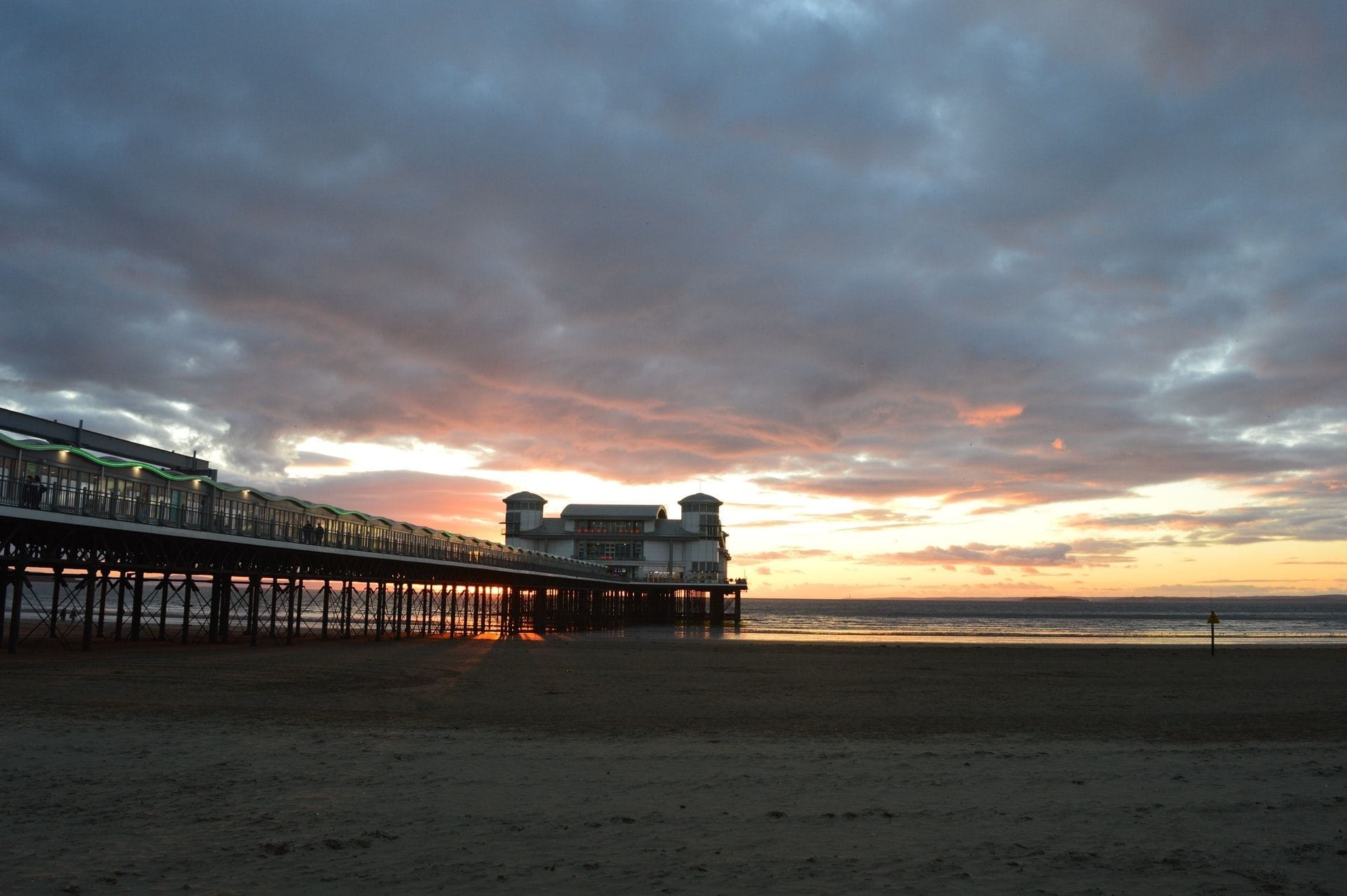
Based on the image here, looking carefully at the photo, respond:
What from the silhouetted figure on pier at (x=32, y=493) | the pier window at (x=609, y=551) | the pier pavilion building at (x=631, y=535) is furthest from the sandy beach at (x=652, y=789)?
the pier window at (x=609, y=551)

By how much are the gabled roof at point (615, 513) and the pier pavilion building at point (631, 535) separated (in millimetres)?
71

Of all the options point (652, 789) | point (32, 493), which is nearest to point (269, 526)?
point (32, 493)

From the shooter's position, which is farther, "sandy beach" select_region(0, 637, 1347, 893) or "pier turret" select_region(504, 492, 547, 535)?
"pier turret" select_region(504, 492, 547, 535)

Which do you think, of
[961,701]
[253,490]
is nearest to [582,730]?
[961,701]

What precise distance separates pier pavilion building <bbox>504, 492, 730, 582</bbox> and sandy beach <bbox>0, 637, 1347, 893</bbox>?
219 feet

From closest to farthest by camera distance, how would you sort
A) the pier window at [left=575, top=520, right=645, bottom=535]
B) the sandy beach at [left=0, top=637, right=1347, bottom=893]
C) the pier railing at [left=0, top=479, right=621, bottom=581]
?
the sandy beach at [left=0, top=637, right=1347, bottom=893] < the pier railing at [left=0, top=479, right=621, bottom=581] < the pier window at [left=575, top=520, right=645, bottom=535]

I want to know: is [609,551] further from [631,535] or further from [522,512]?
[522,512]

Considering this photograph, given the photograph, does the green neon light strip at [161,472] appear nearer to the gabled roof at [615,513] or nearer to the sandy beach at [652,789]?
the sandy beach at [652,789]

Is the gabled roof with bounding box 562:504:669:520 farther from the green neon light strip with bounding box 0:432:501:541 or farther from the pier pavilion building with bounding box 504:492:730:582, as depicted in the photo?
the green neon light strip with bounding box 0:432:501:541

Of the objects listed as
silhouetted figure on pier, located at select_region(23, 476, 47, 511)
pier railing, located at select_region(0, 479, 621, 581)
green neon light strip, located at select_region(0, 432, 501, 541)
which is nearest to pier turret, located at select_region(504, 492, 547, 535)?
pier railing, located at select_region(0, 479, 621, 581)

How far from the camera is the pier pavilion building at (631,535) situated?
291ft

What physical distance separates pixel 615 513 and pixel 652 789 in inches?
3246

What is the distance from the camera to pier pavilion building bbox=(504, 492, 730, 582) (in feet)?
291

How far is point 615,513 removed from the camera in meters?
92.8
